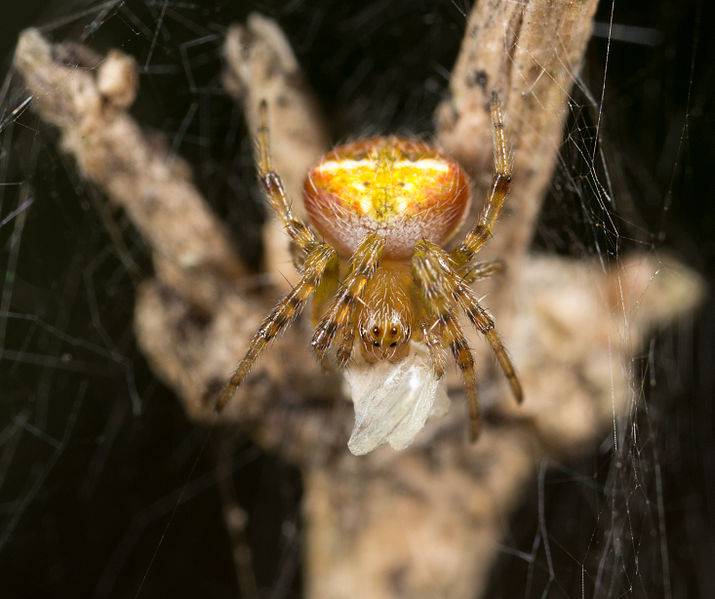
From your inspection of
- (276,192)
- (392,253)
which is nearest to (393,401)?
(392,253)

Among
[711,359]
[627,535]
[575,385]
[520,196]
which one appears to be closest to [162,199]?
[520,196]

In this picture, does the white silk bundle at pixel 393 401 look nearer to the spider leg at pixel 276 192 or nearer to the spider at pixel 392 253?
the spider at pixel 392 253

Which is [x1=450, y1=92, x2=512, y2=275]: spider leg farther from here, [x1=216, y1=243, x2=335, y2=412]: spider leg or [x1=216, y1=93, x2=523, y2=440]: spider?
[x1=216, y1=243, x2=335, y2=412]: spider leg

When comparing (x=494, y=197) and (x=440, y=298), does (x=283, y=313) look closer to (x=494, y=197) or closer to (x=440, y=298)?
(x=440, y=298)

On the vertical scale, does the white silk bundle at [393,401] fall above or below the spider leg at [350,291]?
below

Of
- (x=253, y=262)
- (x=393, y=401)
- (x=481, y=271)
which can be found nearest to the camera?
(x=393, y=401)

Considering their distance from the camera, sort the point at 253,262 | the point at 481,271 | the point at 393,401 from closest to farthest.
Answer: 1. the point at 393,401
2. the point at 481,271
3. the point at 253,262

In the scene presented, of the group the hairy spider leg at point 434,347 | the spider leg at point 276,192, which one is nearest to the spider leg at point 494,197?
the hairy spider leg at point 434,347

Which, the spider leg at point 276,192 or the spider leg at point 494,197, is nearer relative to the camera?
the spider leg at point 494,197
